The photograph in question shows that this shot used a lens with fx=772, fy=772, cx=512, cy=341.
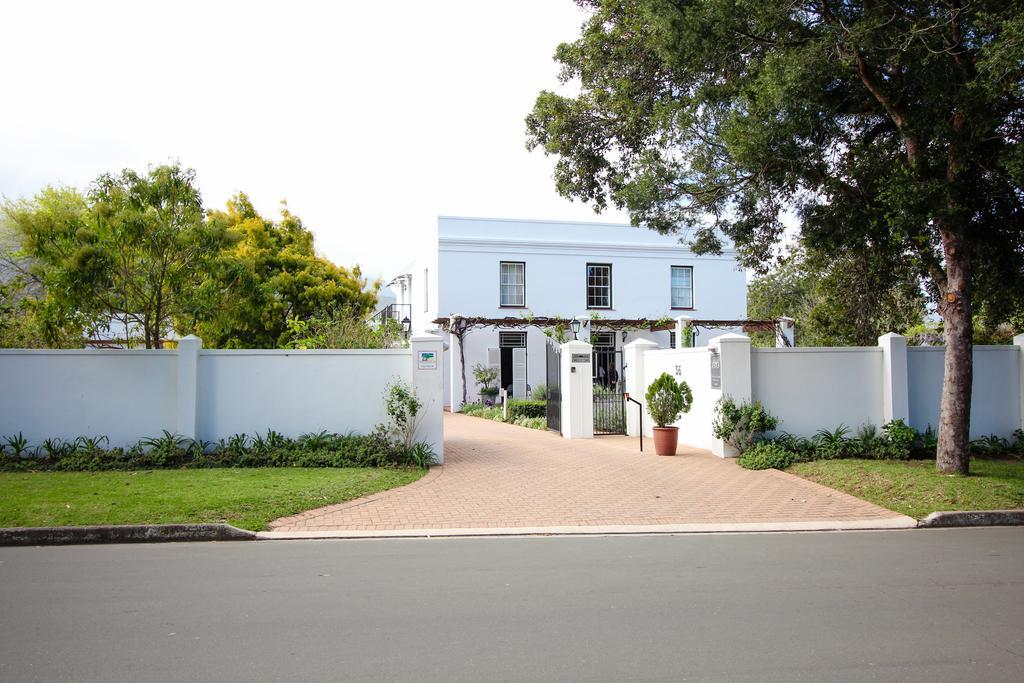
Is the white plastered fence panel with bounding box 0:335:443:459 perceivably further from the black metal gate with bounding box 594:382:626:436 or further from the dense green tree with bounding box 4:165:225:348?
the black metal gate with bounding box 594:382:626:436

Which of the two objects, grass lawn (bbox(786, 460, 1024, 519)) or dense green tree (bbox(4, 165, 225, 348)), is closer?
grass lawn (bbox(786, 460, 1024, 519))

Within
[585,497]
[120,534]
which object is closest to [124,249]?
[120,534]

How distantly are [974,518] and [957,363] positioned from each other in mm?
3030

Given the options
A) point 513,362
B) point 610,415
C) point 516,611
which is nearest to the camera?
point 516,611

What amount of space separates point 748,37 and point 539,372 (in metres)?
19.6

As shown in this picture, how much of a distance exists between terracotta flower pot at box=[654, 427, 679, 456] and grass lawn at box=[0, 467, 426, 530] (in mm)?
4854

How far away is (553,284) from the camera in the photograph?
30.6 m

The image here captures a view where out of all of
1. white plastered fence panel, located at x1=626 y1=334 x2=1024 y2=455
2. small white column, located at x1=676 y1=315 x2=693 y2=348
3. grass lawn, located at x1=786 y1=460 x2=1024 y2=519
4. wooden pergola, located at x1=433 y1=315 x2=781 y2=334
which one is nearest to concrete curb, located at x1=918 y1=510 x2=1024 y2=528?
grass lawn, located at x1=786 y1=460 x2=1024 y2=519

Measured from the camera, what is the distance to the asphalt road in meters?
4.72

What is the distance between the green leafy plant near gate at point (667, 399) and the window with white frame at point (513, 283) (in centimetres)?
1539

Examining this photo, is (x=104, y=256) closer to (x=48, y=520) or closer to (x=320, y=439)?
(x=320, y=439)

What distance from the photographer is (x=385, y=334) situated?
712 inches

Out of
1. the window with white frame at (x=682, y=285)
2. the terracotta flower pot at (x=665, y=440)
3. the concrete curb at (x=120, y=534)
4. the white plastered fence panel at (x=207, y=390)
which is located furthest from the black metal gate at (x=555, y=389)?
the window with white frame at (x=682, y=285)

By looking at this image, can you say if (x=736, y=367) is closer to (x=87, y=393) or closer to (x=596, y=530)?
(x=596, y=530)
